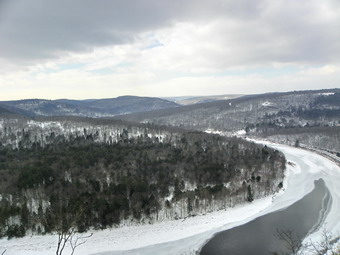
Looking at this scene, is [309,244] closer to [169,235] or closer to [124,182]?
[169,235]

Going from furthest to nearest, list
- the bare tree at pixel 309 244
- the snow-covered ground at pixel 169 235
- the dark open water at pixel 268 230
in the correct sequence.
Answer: the snow-covered ground at pixel 169 235 → the dark open water at pixel 268 230 → the bare tree at pixel 309 244

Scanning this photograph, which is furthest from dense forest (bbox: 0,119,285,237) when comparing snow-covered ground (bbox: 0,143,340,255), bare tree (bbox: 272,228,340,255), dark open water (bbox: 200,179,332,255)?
bare tree (bbox: 272,228,340,255)

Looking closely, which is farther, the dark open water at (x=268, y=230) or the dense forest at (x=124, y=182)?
the dense forest at (x=124, y=182)

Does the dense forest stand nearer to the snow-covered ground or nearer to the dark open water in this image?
the snow-covered ground

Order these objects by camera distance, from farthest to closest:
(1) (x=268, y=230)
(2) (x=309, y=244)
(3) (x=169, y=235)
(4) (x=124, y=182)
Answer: (4) (x=124, y=182) < (1) (x=268, y=230) < (3) (x=169, y=235) < (2) (x=309, y=244)

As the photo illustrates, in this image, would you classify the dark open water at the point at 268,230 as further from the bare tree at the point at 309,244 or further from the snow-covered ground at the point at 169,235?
the snow-covered ground at the point at 169,235

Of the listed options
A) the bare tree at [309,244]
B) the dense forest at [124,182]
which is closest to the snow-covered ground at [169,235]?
the dense forest at [124,182]

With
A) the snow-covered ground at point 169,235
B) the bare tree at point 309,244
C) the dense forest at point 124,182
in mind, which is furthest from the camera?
the dense forest at point 124,182

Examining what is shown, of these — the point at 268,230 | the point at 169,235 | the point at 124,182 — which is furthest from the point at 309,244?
the point at 124,182
